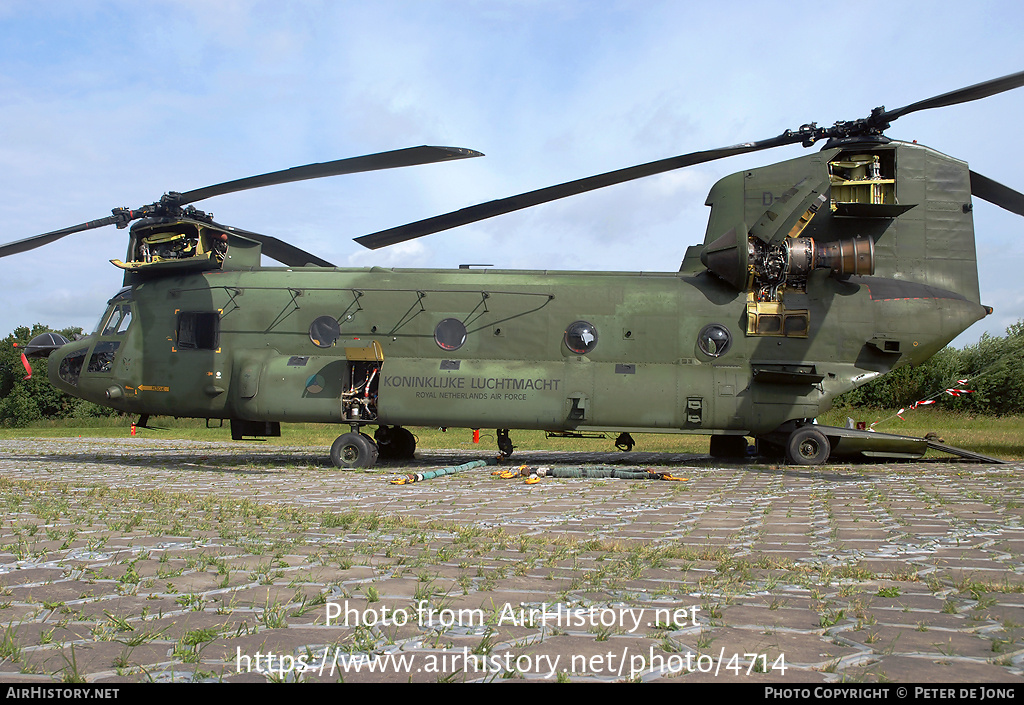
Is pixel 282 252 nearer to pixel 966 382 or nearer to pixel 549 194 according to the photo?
pixel 549 194

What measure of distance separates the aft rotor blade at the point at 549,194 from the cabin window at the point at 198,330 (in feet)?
12.3

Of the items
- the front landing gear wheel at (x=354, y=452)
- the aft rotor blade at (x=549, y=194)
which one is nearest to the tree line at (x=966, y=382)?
the aft rotor blade at (x=549, y=194)

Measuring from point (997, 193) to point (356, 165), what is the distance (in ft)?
41.2

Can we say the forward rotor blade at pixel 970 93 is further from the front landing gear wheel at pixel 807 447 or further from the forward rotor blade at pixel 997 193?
the front landing gear wheel at pixel 807 447

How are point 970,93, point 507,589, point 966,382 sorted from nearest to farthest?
point 507,589 < point 970,93 < point 966,382

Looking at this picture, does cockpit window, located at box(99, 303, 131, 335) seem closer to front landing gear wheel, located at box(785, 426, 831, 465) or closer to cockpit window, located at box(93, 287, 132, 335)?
cockpit window, located at box(93, 287, 132, 335)

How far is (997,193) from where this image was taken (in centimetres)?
1403

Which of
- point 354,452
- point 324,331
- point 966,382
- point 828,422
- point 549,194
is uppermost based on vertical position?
point 549,194

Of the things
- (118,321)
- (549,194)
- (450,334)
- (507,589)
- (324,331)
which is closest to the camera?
(507,589)

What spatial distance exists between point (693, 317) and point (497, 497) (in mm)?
6620

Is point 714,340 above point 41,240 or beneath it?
beneath

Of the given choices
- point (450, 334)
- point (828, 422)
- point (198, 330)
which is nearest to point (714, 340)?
point (450, 334)

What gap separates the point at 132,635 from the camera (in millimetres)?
3121
